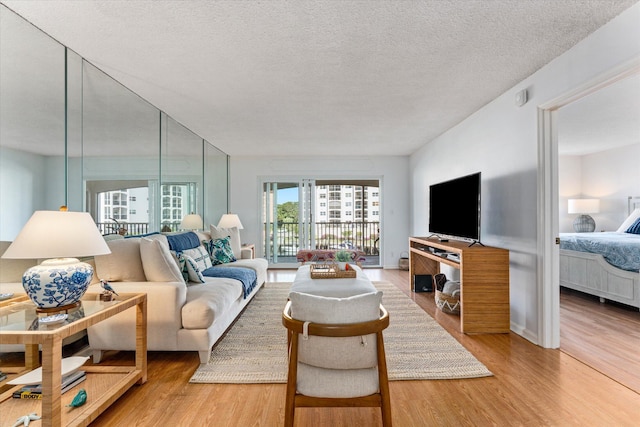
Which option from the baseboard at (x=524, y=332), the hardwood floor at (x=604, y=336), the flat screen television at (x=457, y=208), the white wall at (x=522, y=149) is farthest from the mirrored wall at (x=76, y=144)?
the hardwood floor at (x=604, y=336)

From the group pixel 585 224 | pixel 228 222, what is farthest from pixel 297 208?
pixel 585 224

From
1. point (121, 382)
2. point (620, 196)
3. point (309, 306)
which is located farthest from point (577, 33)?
point (620, 196)

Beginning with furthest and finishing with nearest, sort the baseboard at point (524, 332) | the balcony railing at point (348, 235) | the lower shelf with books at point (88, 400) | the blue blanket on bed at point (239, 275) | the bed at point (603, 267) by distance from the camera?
the balcony railing at point (348, 235)
the bed at point (603, 267)
the blue blanket on bed at point (239, 275)
the baseboard at point (524, 332)
the lower shelf with books at point (88, 400)

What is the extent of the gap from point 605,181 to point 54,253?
8190 mm

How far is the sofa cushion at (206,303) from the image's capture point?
7.79 feet

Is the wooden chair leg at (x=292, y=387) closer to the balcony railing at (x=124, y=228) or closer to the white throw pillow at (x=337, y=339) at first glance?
the white throw pillow at (x=337, y=339)

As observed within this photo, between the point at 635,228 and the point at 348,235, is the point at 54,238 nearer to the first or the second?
the point at 348,235

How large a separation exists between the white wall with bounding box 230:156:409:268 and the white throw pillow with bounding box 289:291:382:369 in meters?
5.23

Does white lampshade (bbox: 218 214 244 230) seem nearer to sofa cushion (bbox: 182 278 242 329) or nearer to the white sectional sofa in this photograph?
sofa cushion (bbox: 182 278 242 329)

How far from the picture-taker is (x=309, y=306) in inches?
57.1

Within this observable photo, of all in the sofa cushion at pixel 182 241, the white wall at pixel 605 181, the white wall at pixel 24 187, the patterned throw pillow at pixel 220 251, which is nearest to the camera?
the white wall at pixel 24 187

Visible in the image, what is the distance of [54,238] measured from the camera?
1.72 m

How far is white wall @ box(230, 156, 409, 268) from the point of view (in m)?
6.56

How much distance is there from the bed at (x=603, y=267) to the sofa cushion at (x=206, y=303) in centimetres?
426
